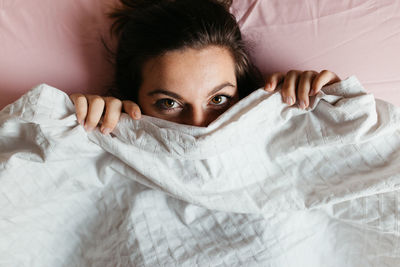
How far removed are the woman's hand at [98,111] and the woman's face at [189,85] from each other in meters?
0.07

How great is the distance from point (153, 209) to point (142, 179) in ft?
0.24

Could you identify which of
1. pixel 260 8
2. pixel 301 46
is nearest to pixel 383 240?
pixel 301 46

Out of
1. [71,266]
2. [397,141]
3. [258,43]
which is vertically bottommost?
[71,266]

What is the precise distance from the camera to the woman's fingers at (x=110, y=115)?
699 mm

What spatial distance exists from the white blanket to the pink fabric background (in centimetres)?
19

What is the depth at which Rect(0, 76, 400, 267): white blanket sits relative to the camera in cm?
67

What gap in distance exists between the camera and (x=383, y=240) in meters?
0.72

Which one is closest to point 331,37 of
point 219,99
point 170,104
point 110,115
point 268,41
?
point 268,41

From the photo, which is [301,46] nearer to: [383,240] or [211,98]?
[211,98]

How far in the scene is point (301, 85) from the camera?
724 mm

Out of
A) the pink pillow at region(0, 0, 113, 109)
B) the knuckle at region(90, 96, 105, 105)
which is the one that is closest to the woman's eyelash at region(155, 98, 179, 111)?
the knuckle at region(90, 96, 105, 105)

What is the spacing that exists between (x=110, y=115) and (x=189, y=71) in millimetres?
202

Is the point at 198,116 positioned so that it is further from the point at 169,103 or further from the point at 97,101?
the point at 97,101

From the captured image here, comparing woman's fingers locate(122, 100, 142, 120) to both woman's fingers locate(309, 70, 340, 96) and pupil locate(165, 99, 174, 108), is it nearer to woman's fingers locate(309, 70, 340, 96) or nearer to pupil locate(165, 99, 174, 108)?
pupil locate(165, 99, 174, 108)
